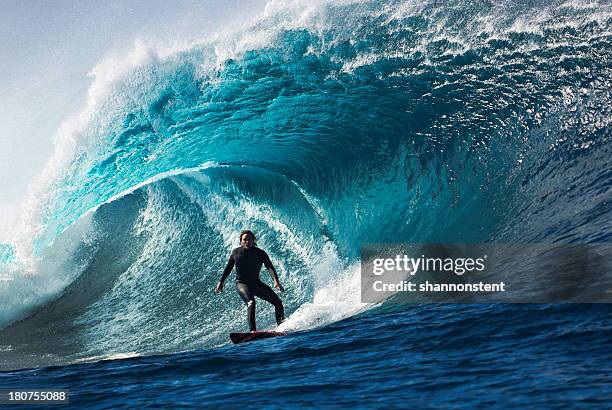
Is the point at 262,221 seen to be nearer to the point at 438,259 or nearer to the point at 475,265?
the point at 438,259

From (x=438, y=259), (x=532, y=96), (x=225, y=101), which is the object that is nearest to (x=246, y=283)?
(x=438, y=259)

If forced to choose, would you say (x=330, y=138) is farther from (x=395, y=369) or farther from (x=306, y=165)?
(x=395, y=369)

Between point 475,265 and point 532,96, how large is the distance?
3.47 metres

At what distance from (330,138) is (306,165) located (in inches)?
25.1

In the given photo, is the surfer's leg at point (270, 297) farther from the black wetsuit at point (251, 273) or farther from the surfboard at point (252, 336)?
the surfboard at point (252, 336)

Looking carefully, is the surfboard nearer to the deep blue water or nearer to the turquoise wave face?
the deep blue water

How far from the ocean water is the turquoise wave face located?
0.03m

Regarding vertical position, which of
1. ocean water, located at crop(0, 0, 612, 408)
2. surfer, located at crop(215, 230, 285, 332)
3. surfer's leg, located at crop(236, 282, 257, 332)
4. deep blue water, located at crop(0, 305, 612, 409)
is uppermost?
ocean water, located at crop(0, 0, 612, 408)

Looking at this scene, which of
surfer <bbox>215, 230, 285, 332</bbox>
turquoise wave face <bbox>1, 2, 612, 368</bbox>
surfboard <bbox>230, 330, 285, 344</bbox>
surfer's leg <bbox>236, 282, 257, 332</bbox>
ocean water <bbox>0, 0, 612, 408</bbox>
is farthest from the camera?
turquoise wave face <bbox>1, 2, 612, 368</bbox>

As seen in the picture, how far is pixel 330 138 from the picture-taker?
462 inches

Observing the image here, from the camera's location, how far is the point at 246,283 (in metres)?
8.53

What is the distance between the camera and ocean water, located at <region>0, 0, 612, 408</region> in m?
9.67

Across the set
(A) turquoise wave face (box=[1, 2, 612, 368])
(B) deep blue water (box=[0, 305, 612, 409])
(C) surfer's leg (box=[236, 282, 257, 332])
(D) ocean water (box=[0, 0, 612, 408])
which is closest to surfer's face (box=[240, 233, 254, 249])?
(C) surfer's leg (box=[236, 282, 257, 332])

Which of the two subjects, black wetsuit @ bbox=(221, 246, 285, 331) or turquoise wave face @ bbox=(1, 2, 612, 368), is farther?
turquoise wave face @ bbox=(1, 2, 612, 368)
